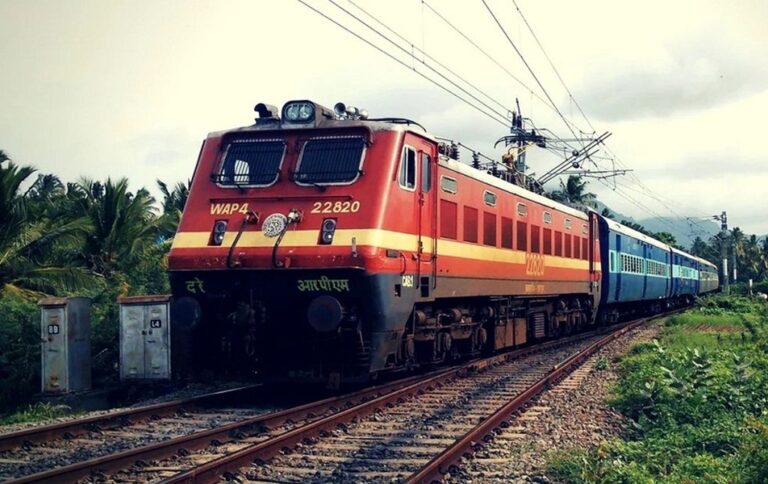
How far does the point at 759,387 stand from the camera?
10.2 meters

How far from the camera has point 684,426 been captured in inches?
332

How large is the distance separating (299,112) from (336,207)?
177 centimetres

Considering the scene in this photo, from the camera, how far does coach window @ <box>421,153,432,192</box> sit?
38.7 ft

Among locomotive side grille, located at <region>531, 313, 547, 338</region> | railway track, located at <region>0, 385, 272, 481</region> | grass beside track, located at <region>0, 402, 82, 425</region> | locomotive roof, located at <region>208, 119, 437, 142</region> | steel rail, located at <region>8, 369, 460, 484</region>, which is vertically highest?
locomotive roof, located at <region>208, 119, 437, 142</region>

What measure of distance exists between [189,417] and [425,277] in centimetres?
382

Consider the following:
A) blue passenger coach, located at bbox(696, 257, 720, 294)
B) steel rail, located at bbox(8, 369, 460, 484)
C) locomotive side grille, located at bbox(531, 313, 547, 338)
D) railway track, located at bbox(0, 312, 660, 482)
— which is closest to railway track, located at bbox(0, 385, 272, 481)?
railway track, located at bbox(0, 312, 660, 482)

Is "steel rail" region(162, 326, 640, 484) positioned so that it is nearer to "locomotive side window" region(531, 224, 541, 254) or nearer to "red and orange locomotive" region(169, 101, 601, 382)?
"red and orange locomotive" region(169, 101, 601, 382)

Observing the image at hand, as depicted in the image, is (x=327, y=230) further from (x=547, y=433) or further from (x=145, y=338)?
(x=145, y=338)

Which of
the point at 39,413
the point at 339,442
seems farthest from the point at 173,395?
the point at 339,442

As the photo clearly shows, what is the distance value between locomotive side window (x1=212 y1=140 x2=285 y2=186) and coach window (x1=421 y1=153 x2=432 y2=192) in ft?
6.54

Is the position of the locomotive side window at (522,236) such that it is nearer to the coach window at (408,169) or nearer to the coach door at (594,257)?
the coach window at (408,169)

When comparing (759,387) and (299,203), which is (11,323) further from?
(759,387)

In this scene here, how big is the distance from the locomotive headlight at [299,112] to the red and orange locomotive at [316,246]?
0.8 inches

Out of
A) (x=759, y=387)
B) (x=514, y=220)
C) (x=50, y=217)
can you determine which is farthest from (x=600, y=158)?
(x=759, y=387)
